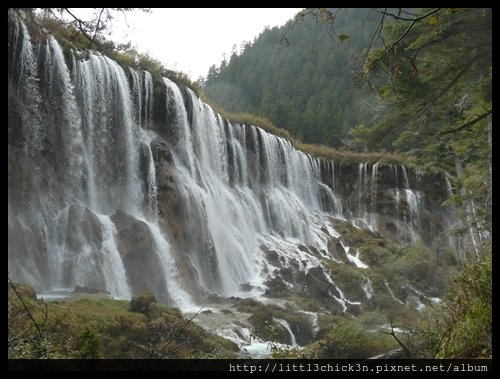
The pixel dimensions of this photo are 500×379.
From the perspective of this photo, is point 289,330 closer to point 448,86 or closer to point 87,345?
point 87,345

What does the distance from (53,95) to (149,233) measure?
5490 mm

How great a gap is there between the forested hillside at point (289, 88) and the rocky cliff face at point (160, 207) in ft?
60.7

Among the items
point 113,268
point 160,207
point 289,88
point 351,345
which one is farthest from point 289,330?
point 289,88

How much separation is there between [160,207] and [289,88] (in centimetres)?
4030

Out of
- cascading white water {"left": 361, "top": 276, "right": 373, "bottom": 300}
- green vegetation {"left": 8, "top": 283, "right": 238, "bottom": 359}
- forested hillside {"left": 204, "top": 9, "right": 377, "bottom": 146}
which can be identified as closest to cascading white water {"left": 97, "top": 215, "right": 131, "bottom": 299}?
green vegetation {"left": 8, "top": 283, "right": 238, "bottom": 359}

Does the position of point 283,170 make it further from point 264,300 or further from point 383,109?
point 383,109

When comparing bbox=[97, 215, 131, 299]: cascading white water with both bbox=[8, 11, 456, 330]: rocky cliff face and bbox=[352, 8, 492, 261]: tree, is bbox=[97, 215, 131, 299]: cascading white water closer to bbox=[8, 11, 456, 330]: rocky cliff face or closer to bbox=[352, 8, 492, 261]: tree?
bbox=[8, 11, 456, 330]: rocky cliff face

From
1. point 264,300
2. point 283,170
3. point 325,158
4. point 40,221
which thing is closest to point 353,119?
point 325,158

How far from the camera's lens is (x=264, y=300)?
47.2 ft

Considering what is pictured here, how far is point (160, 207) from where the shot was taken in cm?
1670

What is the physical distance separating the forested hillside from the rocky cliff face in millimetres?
18493

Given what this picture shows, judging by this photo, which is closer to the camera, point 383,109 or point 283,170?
A: point 383,109

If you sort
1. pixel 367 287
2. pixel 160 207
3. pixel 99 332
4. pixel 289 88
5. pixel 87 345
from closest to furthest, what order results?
pixel 87 345 < pixel 99 332 < pixel 160 207 < pixel 367 287 < pixel 289 88

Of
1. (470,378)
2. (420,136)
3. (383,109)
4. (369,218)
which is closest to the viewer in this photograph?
(470,378)
